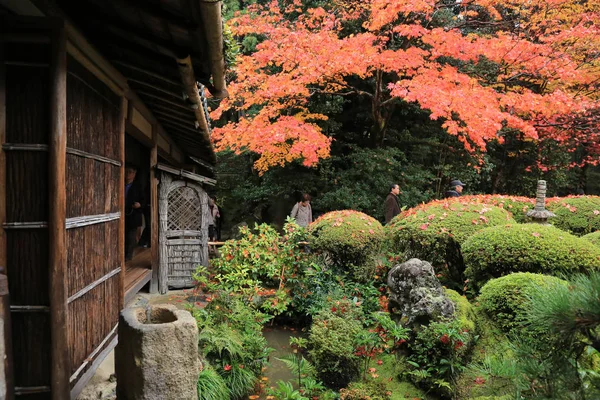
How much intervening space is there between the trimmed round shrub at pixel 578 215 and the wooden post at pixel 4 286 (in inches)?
329

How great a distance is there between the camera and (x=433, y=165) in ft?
46.4

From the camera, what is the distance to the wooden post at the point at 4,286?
2.56 m

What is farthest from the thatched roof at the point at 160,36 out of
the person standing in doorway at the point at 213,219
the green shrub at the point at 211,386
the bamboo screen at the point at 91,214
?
the person standing in doorway at the point at 213,219

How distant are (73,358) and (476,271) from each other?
5.21 meters

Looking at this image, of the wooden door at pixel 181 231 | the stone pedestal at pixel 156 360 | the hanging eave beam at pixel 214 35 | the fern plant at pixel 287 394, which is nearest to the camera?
the hanging eave beam at pixel 214 35

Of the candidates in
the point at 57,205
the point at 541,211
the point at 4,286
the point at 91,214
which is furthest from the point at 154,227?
the point at 541,211

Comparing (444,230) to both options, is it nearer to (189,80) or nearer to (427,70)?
(189,80)

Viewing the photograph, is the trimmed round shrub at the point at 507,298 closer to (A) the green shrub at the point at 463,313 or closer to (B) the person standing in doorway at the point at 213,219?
(A) the green shrub at the point at 463,313

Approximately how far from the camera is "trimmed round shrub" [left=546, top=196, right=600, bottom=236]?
730 cm

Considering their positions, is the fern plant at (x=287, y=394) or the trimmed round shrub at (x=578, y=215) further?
the trimmed round shrub at (x=578, y=215)

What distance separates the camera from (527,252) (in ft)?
17.4

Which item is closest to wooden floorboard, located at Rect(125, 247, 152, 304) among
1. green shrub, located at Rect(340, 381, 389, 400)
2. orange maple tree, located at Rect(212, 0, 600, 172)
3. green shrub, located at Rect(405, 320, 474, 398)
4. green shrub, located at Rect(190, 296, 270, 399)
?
green shrub, located at Rect(190, 296, 270, 399)

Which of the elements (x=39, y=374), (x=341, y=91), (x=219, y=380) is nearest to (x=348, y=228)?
(x=219, y=380)

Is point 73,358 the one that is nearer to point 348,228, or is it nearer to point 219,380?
point 219,380
